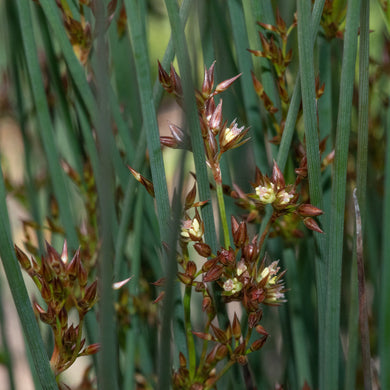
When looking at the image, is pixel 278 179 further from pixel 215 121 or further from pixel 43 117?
pixel 43 117

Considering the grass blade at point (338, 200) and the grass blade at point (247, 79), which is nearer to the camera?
the grass blade at point (338, 200)

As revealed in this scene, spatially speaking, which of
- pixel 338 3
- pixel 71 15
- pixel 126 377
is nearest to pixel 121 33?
pixel 71 15

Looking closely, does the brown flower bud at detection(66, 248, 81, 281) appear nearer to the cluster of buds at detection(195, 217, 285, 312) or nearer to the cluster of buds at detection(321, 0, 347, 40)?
the cluster of buds at detection(195, 217, 285, 312)

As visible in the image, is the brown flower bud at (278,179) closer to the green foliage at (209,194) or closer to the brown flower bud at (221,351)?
the green foliage at (209,194)

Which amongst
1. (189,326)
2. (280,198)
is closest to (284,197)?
(280,198)

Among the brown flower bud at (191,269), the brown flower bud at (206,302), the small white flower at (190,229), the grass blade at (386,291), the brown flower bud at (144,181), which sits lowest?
the grass blade at (386,291)

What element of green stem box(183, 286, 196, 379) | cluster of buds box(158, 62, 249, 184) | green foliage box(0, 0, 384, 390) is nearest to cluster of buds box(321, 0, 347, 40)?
green foliage box(0, 0, 384, 390)

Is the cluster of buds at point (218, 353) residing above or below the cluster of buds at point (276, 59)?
below

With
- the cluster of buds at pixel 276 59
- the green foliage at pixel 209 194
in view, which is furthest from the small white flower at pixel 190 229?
the cluster of buds at pixel 276 59

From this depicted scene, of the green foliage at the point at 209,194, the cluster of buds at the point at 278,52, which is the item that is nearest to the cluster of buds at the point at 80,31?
the green foliage at the point at 209,194
